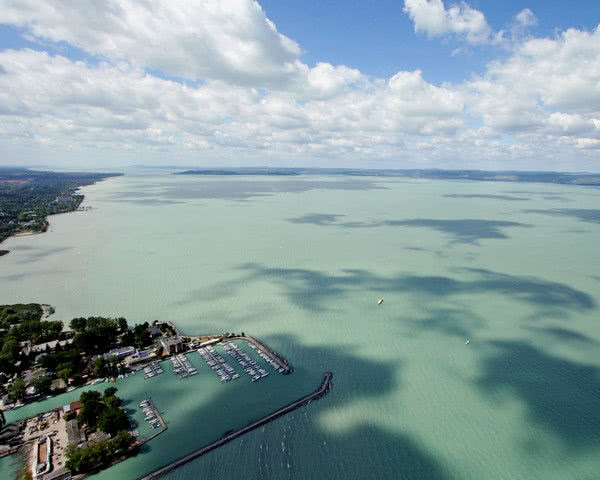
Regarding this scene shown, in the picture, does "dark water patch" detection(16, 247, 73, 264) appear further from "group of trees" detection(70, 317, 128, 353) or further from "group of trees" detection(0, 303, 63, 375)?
"group of trees" detection(70, 317, 128, 353)

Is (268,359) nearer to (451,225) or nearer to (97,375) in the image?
(97,375)

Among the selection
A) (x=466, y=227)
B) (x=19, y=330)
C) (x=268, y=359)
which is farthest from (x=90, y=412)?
(x=466, y=227)

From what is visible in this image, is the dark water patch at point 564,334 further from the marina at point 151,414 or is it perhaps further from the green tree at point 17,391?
the green tree at point 17,391

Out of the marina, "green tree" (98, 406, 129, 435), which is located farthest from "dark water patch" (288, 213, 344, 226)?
"green tree" (98, 406, 129, 435)

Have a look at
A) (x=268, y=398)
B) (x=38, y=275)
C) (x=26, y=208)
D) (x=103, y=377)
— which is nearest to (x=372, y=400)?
(x=268, y=398)

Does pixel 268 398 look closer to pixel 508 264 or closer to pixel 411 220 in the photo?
pixel 508 264
